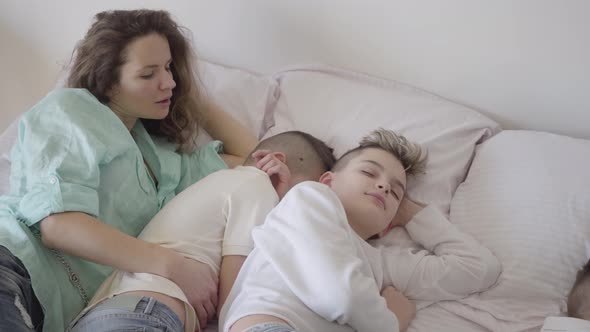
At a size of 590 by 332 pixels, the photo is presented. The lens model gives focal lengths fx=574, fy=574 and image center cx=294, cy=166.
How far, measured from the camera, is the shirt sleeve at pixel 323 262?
3.01ft

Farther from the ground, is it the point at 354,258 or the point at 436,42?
the point at 436,42

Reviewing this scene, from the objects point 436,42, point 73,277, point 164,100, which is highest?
point 436,42

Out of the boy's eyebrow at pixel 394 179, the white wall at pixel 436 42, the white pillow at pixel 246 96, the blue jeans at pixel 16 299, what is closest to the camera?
the blue jeans at pixel 16 299

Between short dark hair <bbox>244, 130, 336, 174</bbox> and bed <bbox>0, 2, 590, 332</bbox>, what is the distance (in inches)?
3.3

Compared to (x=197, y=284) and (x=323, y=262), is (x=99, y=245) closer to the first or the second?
(x=197, y=284)

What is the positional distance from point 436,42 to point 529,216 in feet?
1.60

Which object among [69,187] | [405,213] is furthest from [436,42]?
[69,187]

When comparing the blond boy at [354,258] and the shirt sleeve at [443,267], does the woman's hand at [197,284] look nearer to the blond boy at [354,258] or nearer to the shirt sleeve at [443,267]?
the blond boy at [354,258]

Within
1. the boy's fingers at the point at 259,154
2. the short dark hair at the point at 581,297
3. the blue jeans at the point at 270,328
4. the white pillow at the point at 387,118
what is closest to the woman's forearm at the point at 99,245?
the blue jeans at the point at 270,328

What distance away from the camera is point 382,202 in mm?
1142

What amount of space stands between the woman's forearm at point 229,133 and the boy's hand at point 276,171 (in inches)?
6.0

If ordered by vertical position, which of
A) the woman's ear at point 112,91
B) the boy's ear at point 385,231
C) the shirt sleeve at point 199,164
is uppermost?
the woman's ear at point 112,91

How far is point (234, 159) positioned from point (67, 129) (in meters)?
0.42

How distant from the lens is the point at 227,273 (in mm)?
1066
